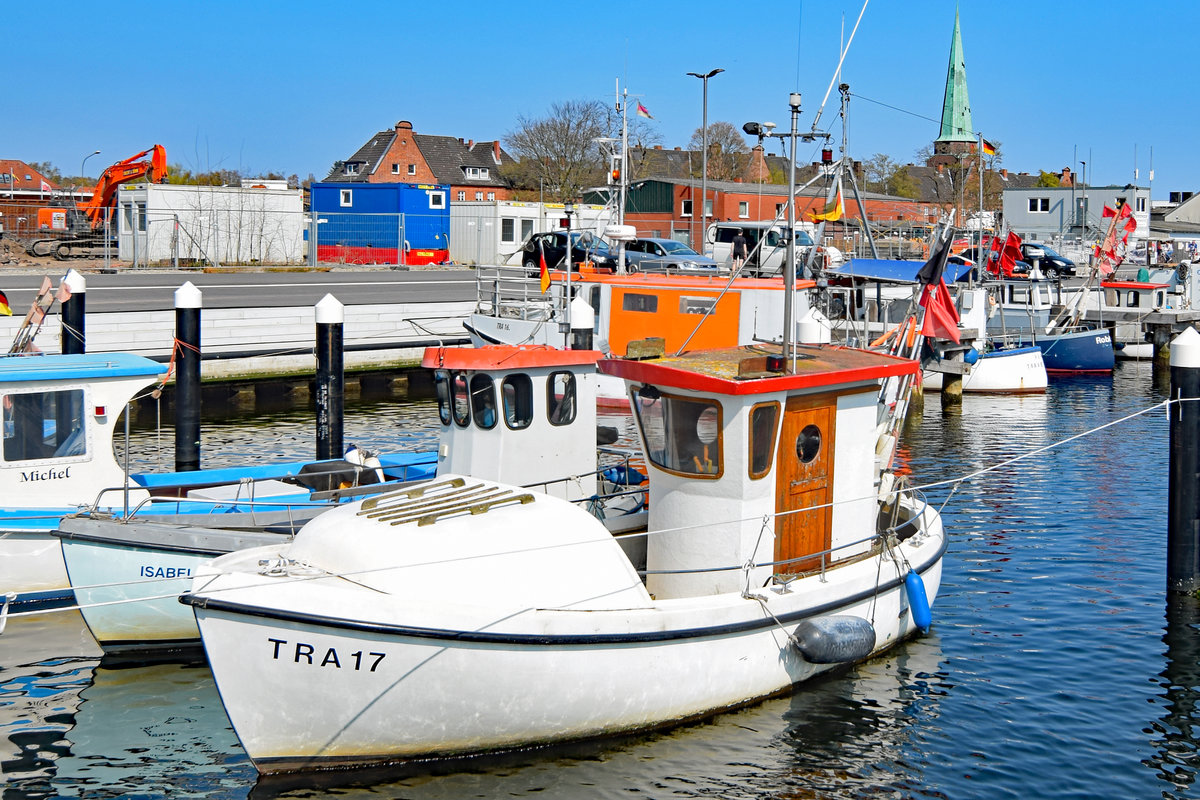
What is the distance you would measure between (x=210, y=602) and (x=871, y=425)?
21.2 feet

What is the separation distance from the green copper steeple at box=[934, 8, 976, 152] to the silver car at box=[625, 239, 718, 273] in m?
76.8

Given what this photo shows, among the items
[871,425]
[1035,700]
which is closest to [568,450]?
[871,425]

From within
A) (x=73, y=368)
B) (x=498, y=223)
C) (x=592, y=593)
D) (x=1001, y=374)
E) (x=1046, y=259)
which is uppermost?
(x=498, y=223)

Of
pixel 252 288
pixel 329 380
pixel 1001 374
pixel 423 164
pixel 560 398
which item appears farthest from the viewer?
pixel 423 164

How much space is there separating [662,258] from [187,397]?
20574 millimetres

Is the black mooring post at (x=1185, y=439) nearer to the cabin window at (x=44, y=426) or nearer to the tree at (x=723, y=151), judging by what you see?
the cabin window at (x=44, y=426)

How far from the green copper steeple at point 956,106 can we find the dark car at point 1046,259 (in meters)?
57.2

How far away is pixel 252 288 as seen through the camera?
34562 mm

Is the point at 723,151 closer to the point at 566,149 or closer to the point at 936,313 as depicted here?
the point at 566,149

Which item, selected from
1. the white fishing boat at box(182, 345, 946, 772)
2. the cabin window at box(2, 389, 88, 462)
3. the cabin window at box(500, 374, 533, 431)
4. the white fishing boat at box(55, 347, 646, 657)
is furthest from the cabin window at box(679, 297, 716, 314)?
the cabin window at box(2, 389, 88, 462)

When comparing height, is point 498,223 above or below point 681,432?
above

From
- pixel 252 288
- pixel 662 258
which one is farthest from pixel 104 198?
pixel 662 258

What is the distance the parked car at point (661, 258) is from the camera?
3708 centimetres

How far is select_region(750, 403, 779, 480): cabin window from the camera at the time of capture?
10.8 m
